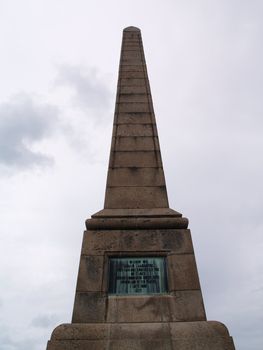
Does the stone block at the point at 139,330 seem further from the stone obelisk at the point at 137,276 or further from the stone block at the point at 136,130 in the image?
the stone block at the point at 136,130

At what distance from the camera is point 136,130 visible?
910 cm

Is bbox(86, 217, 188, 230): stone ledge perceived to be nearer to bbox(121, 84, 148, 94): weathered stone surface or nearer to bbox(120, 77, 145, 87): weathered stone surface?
bbox(121, 84, 148, 94): weathered stone surface

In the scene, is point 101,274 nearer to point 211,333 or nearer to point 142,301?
point 142,301

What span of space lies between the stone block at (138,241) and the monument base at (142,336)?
57.6 inches

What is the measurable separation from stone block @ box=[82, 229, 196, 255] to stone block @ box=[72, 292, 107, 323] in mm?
844

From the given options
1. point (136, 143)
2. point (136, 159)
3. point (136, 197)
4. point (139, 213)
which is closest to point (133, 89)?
point (136, 143)

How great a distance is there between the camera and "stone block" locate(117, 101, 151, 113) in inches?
381

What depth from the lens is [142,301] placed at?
5711 mm

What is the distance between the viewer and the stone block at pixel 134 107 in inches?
381

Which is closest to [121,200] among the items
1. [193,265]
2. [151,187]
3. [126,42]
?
[151,187]

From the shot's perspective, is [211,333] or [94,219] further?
[94,219]

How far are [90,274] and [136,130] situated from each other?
14.7ft

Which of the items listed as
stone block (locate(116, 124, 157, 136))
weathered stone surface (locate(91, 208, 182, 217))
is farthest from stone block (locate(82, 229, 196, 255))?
stone block (locate(116, 124, 157, 136))

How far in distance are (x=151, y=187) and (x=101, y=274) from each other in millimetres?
2632
